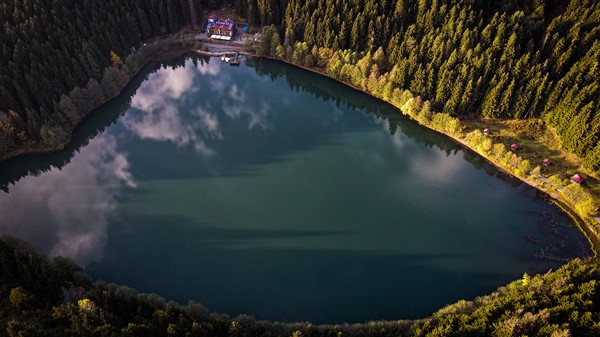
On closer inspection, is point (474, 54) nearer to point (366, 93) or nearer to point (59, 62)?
point (366, 93)

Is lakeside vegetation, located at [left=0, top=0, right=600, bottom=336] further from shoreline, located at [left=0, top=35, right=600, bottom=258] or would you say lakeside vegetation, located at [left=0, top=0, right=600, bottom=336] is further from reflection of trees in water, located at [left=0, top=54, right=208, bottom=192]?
reflection of trees in water, located at [left=0, top=54, right=208, bottom=192]

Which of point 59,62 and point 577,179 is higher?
point 59,62

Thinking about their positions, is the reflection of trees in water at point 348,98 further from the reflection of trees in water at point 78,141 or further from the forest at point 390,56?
the reflection of trees in water at point 78,141

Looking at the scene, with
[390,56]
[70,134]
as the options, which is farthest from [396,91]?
[70,134]

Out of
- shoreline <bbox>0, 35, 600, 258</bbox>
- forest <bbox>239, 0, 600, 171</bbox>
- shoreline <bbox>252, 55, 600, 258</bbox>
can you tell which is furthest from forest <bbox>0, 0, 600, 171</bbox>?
shoreline <bbox>252, 55, 600, 258</bbox>

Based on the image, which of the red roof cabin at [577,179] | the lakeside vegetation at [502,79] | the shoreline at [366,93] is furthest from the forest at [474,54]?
the shoreline at [366,93]

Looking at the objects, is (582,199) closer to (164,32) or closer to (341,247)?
(341,247)

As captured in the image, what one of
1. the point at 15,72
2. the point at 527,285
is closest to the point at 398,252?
the point at 527,285
